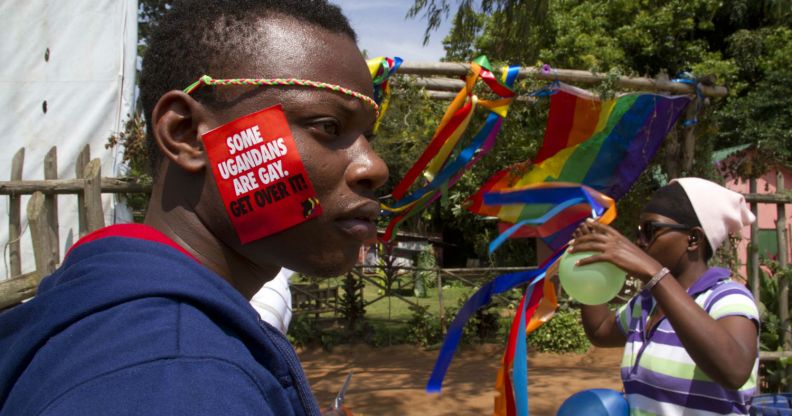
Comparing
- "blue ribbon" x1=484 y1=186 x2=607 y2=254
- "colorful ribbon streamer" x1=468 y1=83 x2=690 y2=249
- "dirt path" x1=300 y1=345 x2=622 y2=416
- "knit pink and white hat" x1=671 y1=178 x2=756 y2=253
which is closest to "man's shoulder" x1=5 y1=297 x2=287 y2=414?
"knit pink and white hat" x1=671 y1=178 x2=756 y2=253

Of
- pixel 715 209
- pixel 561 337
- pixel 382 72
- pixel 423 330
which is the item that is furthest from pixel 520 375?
pixel 423 330

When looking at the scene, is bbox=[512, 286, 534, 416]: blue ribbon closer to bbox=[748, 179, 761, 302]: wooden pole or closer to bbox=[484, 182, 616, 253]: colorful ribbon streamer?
bbox=[484, 182, 616, 253]: colorful ribbon streamer

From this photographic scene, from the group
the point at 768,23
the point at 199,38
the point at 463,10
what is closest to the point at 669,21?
the point at 768,23

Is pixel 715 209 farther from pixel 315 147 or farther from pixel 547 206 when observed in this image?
pixel 315 147

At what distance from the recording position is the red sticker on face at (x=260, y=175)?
1.04 meters

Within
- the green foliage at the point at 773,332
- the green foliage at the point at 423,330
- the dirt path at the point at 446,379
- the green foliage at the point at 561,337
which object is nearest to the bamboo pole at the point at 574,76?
the green foliage at the point at 773,332

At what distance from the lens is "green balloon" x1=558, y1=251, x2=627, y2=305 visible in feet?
7.70

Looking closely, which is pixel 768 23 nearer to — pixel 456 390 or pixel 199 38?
pixel 456 390

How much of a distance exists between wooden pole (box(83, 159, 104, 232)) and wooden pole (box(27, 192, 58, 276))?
0.25 m

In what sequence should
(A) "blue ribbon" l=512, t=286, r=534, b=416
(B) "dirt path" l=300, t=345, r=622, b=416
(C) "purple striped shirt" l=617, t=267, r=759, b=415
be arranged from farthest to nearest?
1. (B) "dirt path" l=300, t=345, r=622, b=416
2. (A) "blue ribbon" l=512, t=286, r=534, b=416
3. (C) "purple striped shirt" l=617, t=267, r=759, b=415

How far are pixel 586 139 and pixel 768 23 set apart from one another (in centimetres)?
1553

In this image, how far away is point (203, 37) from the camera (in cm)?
109

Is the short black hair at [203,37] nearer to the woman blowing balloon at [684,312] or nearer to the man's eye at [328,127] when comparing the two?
the man's eye at [328,127]

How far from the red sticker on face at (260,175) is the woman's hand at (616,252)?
1.56m
